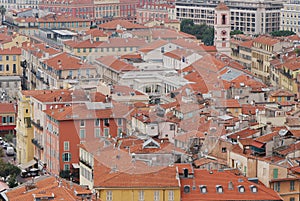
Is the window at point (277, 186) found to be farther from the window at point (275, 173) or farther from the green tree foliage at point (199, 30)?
the green tree foliage at point (199, 30)

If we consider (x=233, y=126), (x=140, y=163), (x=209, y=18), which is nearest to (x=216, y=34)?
(x=209, y=18)

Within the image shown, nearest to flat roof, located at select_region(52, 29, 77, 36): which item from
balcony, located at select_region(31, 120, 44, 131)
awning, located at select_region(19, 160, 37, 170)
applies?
balcony, located at select_region(31, 120, 44, 131)

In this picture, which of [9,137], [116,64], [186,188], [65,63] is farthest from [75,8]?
[186,188]

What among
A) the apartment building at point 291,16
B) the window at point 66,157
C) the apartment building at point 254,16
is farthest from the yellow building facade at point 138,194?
the apartment building at point 291,16

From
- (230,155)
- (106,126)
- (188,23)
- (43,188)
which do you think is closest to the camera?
(43,188)

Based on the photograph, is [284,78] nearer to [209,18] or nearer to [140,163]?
[140,163]

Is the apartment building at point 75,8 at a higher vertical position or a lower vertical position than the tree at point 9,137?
higher
